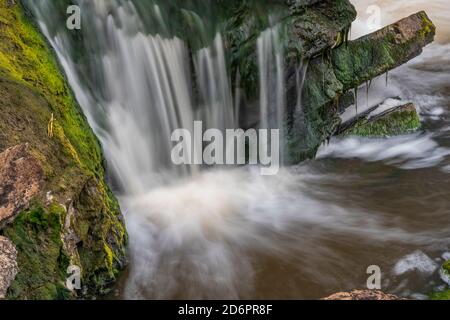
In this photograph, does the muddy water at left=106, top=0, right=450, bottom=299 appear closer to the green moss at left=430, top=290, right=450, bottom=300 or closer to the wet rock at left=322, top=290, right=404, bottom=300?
the green moss at left=430, top=290, right=450, bottom=300

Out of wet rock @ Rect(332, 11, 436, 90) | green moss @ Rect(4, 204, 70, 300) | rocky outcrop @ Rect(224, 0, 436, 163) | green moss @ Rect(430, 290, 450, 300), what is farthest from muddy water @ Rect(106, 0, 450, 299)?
wet rock @ Rect(332, 11, 436, 90)

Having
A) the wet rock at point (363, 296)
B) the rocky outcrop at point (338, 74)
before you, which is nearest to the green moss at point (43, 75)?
the wet rock at point (363, 296)

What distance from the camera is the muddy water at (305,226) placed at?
506cm

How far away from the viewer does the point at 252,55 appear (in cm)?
789

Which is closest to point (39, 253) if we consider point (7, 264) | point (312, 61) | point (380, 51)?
point (7, 264)

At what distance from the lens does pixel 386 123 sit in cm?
912

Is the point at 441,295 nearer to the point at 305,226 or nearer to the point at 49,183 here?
the point at 305,226

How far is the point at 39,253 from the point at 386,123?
703cm

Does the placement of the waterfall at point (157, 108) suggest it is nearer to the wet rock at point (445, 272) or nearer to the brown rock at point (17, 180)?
the brown rock at point (17, 180)

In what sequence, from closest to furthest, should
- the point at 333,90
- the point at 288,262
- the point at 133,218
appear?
the point at 288,262 → the point at 133,218 → the point at 333,90

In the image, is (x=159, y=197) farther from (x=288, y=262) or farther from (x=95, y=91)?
(x=288, y=262)

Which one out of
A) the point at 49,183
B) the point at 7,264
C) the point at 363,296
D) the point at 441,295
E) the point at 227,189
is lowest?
the point at 441,295

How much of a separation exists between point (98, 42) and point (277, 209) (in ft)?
10.9

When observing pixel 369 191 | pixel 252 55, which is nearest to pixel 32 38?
pixel 252 55
